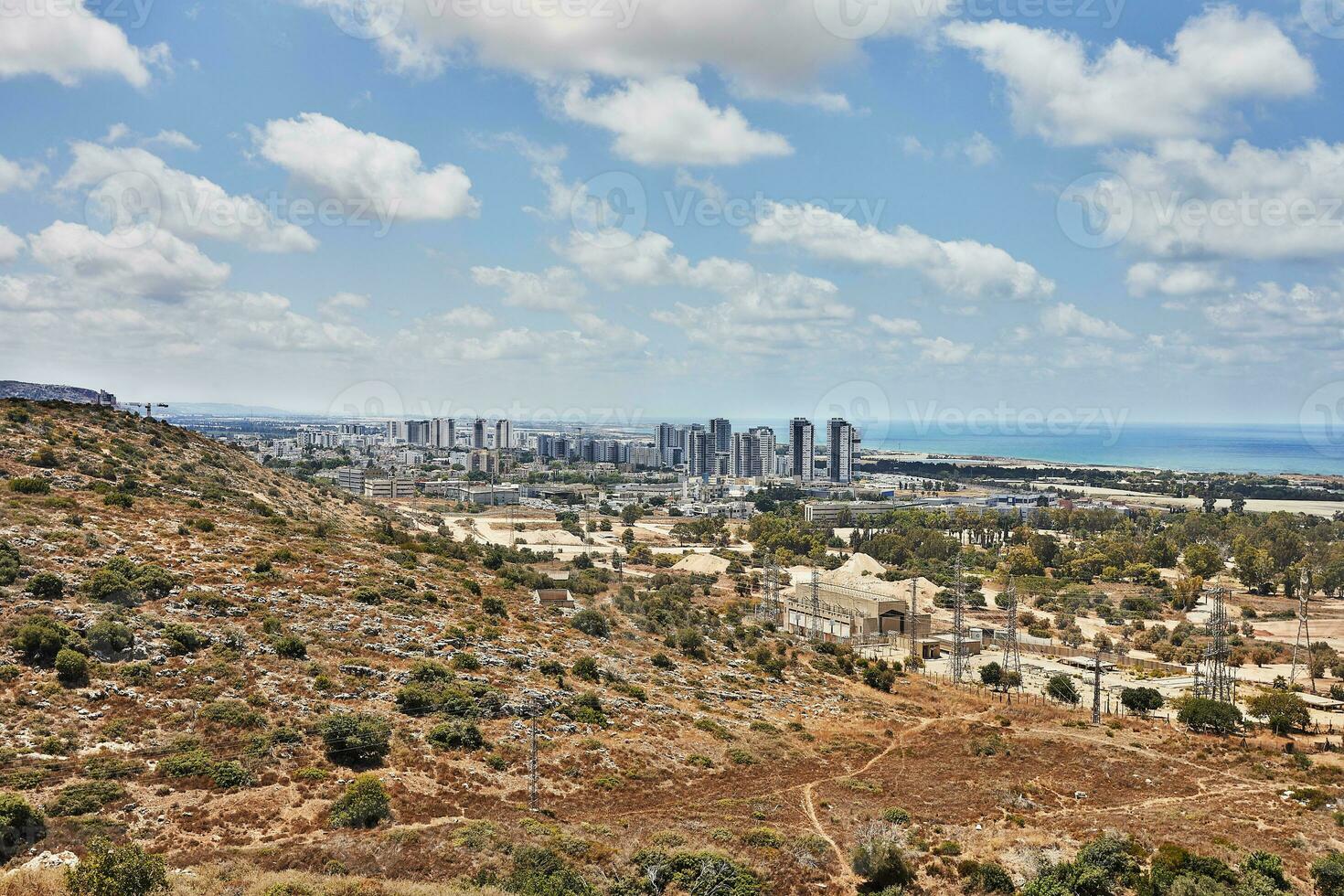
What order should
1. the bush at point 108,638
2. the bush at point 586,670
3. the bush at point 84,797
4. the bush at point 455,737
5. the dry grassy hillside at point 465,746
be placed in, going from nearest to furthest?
the bush at point 84,797 < the dry grassy hillside at point 465,746 < the bush at point 455,737 < the bush at point 108,638 < the bush at point 586,670

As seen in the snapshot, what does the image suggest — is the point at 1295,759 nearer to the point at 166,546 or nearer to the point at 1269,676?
the point at 1269,676

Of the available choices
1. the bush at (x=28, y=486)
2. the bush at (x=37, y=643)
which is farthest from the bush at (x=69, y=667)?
the bush at (x=28, y=486)

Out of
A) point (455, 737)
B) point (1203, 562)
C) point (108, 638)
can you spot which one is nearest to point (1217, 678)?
point (455, 737)

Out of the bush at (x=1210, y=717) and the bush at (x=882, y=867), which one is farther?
the bush at (x=1210, y=717)

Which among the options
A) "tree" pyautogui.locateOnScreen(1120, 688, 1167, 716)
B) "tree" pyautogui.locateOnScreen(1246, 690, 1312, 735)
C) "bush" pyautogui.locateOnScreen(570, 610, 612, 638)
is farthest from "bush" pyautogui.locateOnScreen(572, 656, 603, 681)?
"tree" pyautogui.locateOnScreen(1246, 690, 1312, 735)

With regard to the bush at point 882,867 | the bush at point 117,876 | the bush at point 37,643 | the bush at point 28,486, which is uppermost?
the bush at point 28,486

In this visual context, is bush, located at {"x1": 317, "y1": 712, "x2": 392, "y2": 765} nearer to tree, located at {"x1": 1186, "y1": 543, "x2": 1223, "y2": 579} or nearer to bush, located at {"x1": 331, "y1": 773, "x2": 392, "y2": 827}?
bush, located at {"x1": 331, "y1": 773, "x2": 392, "y2": 827}

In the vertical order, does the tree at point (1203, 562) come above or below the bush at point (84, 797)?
below

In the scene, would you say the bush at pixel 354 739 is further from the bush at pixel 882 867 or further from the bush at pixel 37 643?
the bush at pixel 882 867

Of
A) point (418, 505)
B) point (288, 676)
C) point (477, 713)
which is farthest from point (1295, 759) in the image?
point (418, 505)
